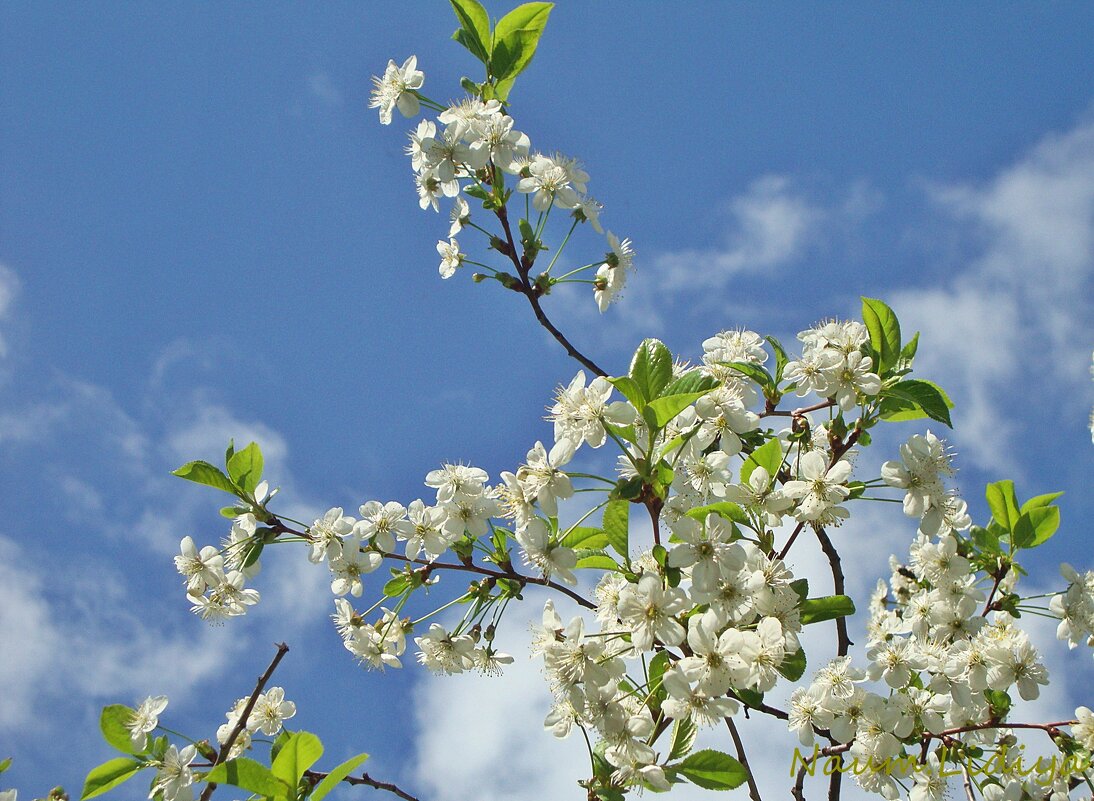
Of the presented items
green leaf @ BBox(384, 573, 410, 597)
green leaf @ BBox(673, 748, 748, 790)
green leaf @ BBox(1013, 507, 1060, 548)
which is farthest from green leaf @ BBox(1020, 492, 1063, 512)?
green leaf @ BBox(384, 573, 410, 597)

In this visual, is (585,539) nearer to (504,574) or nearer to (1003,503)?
(504,574)

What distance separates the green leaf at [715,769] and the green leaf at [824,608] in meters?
0.47

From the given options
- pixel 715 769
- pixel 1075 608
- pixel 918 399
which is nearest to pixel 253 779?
pixel 715 769

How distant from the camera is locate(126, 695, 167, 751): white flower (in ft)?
8.64

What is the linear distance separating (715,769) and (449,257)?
6.87ft

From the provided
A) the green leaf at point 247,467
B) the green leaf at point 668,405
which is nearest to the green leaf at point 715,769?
the green leaf at point 668,405

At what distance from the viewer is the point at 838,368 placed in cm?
252

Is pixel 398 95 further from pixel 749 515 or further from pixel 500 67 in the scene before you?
pixel 749 515

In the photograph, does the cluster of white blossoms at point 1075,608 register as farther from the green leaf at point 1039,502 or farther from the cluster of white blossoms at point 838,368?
the cluster of white blossoms at point 838,368

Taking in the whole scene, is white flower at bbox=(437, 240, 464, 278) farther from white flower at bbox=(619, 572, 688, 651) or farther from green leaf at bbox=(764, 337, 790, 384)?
white flower at bbox=(619, 572, 688, 651)

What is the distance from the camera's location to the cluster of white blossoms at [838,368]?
2.52 m

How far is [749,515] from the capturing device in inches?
99.2

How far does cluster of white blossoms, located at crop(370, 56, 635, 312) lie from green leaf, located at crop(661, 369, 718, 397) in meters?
1.10

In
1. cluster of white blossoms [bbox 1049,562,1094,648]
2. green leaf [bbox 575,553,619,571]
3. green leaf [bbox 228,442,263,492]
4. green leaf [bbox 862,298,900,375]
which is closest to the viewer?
green leaf [bbox 575,553,619,571]
